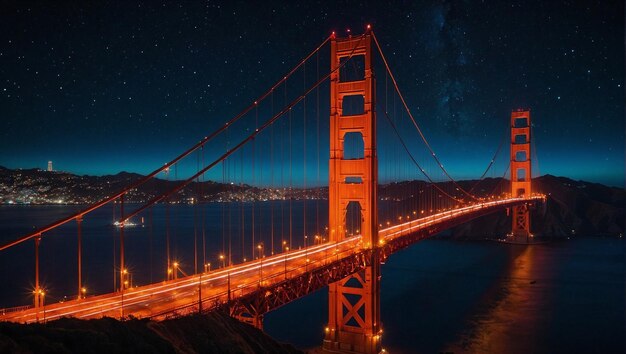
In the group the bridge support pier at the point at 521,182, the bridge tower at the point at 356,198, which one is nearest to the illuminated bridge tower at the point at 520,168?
the bridge support pier at the point at 521,182

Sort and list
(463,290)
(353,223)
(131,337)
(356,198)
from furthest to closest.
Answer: (353,223)
(463,290)
(356,198)
(131,337)

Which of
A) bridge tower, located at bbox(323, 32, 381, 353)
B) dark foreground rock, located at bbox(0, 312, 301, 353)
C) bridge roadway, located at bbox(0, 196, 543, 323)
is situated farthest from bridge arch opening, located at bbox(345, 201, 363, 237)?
dark foreground rock, located at bbox(0, 312, 301, 353)

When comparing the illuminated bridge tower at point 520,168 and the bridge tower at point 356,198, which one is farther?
the illuminated bridge tower at point 520,168

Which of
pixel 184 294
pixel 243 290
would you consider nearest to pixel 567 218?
pixel 243 290

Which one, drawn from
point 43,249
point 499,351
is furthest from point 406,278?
point 43,249

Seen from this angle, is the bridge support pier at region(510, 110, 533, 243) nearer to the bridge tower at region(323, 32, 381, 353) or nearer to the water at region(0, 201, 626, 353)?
the water at region(0, 201, 626, 353)

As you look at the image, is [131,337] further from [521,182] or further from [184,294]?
[521,182]

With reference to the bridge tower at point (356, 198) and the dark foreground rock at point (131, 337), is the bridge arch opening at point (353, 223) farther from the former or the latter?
the dark foreground rock at point (131, 337)
